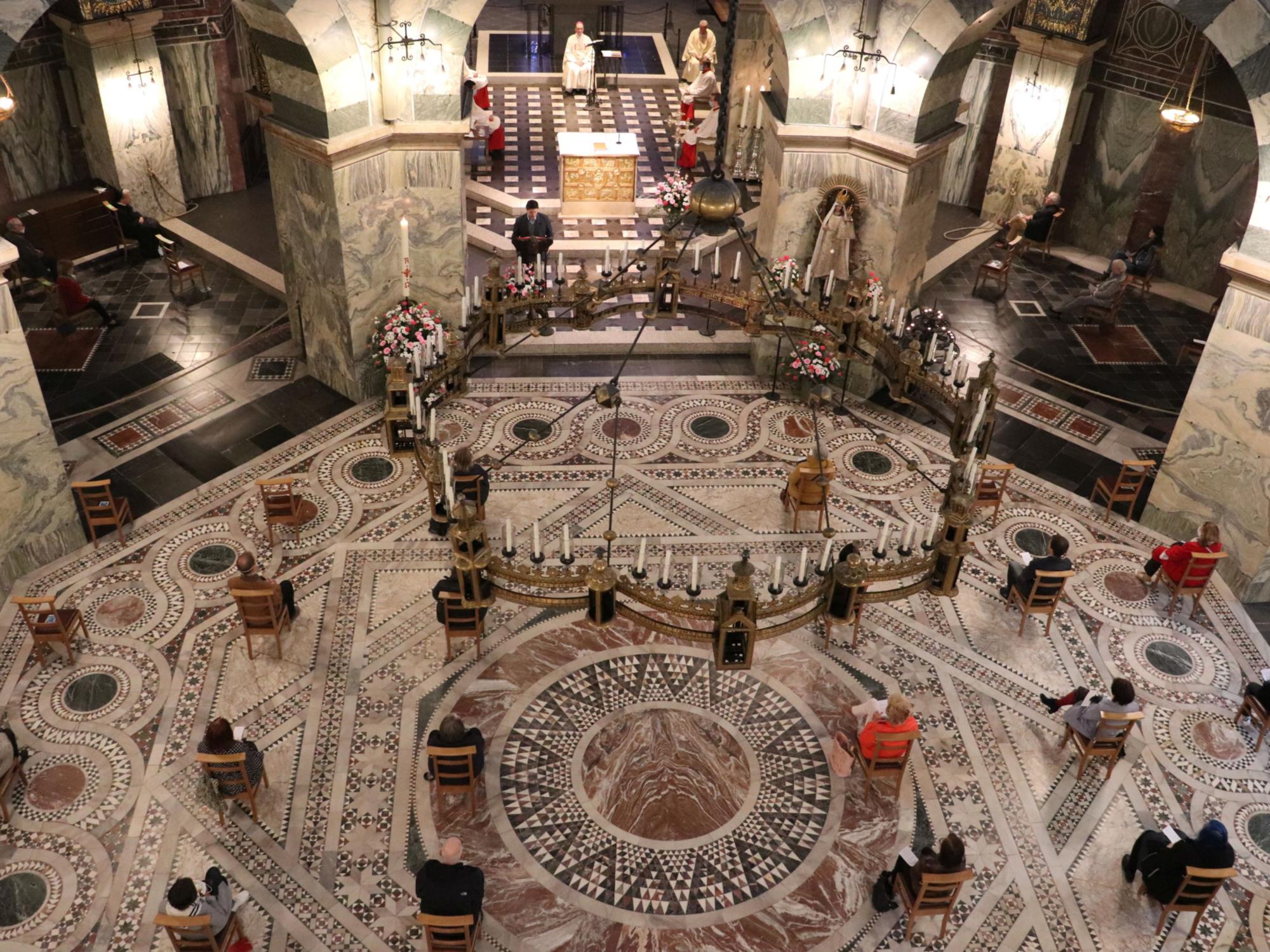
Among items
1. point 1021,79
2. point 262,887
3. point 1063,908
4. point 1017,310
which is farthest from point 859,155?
point 262,887

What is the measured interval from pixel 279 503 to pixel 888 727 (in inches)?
227

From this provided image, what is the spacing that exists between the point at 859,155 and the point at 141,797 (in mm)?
9019

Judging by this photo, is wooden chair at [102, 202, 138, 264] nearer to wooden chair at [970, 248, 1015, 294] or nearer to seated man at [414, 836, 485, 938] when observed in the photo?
seated man at [414, 836, 485, 938]

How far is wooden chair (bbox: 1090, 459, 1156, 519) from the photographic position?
11.4 meters

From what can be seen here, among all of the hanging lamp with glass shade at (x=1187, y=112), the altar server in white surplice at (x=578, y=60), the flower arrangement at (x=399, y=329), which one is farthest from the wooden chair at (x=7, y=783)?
the altar server in white surplice at (x=578, y=60)

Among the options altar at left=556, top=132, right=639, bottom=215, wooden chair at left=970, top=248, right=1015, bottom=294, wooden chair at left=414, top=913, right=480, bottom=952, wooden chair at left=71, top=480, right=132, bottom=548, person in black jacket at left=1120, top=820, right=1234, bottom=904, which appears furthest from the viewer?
altar at left=556, top=132, right=639, bottom=215

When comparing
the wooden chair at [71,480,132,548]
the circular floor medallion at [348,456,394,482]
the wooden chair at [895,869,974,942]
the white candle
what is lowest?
the wooden chair at [895,869,974,942]

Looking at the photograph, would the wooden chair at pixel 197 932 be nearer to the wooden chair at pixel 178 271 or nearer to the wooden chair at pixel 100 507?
the wooden chair at pixel 100 507

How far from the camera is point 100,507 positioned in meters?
10.6

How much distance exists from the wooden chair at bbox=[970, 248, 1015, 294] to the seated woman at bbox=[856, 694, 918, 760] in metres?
8.91

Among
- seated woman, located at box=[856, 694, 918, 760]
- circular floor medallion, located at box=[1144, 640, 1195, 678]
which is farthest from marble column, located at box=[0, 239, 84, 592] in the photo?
circular floor medallion, located at box=[1144, 640, 1195, 678]

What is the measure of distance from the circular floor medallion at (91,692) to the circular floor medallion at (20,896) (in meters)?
1.55

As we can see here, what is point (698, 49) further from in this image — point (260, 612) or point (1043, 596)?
point (260, 612)

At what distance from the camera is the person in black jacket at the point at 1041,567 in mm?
A: 9812
